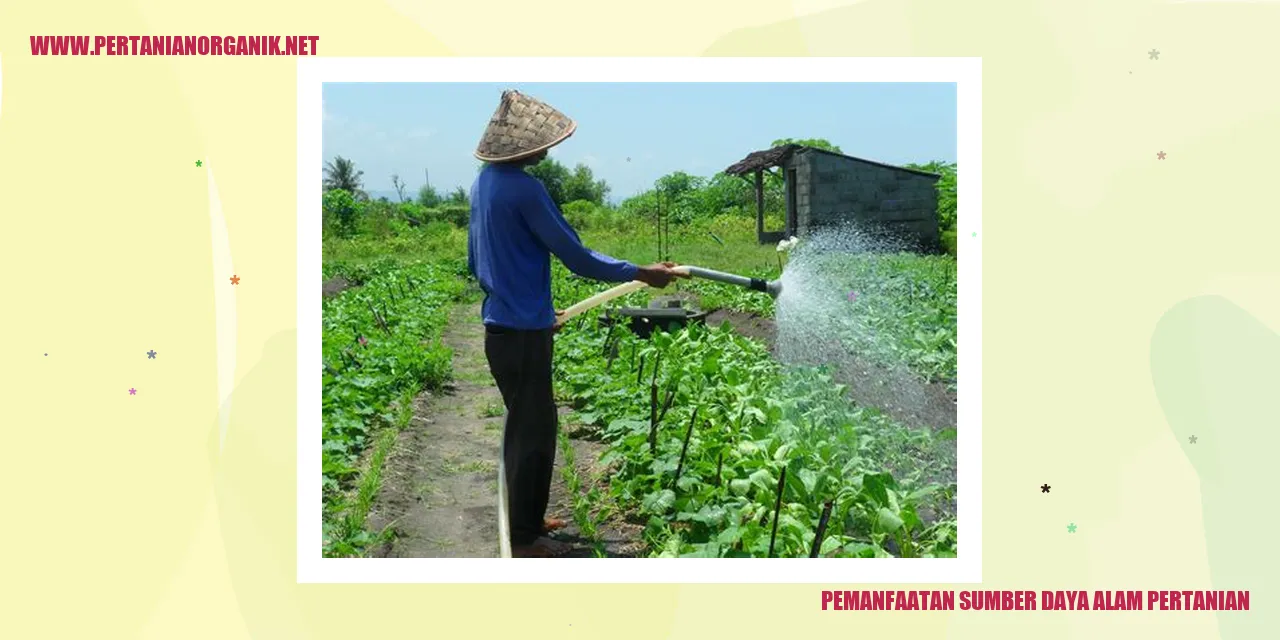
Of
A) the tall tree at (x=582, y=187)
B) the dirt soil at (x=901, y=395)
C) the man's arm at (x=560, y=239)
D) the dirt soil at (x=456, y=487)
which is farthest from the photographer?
the tall tree at (x=582, y=187)

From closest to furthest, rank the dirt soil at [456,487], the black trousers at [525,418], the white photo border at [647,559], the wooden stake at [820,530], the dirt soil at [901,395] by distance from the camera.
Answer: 1. the wooden stake at [820,530]
2. the white photo border at [647,559]
3. the black trousers at [525,418]
4. the dirt soil at [456,487]
5. the dirt soil at [901,395]

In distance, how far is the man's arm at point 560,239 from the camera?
429 cm

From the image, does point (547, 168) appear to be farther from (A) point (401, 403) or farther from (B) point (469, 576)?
(B) point (469, 576)

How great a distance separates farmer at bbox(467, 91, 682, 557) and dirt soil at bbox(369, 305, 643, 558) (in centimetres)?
45

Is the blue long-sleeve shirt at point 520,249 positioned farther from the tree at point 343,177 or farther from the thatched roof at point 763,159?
the thatched roof at point 763,159

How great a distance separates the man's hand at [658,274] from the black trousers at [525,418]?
490mm

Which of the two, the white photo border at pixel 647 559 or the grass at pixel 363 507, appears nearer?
the white photo border at pixel 647 559

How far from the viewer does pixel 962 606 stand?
158 inches

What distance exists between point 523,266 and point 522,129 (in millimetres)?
573

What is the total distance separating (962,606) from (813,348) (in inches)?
151

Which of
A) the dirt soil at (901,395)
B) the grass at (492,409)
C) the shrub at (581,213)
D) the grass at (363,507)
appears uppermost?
the shrub at (581,213)

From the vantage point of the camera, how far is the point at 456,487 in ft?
18.5

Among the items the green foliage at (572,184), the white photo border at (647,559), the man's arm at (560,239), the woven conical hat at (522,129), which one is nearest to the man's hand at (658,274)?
the man's arm at (560,239)

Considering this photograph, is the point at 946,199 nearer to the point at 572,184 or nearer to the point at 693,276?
the point at 572,184
